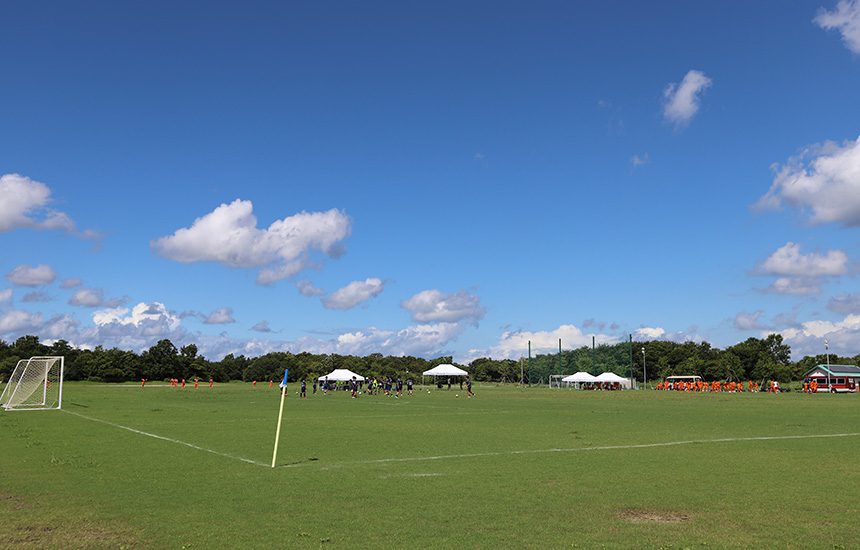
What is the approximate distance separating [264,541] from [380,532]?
1431mm

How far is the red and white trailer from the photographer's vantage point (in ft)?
276

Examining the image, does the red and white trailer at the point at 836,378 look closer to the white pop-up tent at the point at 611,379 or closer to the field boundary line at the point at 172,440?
the white pop-up tent at the point at 611,379

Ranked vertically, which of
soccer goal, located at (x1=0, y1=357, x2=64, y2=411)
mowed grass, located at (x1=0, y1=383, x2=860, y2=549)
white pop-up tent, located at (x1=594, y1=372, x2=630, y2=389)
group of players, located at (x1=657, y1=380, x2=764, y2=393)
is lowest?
mowed grass, located at (x1=0, y1=383, x2=860, y2=549)

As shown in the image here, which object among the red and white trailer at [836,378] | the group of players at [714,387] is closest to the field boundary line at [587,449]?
the group of players at [714,387]

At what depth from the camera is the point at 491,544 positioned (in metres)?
8.40

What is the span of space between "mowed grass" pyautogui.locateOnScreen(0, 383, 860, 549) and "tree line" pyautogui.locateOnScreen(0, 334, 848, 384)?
73.0 m

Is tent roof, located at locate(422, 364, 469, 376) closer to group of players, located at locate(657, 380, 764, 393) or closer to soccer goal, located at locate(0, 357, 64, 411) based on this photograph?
group of players, located at locate(657, 380, 764, 393)

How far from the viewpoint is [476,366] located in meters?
165

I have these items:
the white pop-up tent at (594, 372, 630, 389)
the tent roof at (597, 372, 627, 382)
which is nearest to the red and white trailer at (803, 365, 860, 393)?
the white pop-up tent at (594, 372, 630, 389)

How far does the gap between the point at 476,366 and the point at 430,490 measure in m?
154

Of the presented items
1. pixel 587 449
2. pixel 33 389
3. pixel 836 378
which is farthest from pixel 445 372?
pixel 587 449

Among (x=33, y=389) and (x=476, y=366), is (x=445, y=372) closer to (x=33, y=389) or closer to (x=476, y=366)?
(x=33, y=389)

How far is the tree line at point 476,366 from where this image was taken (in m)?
106

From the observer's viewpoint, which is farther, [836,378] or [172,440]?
[836,378]
